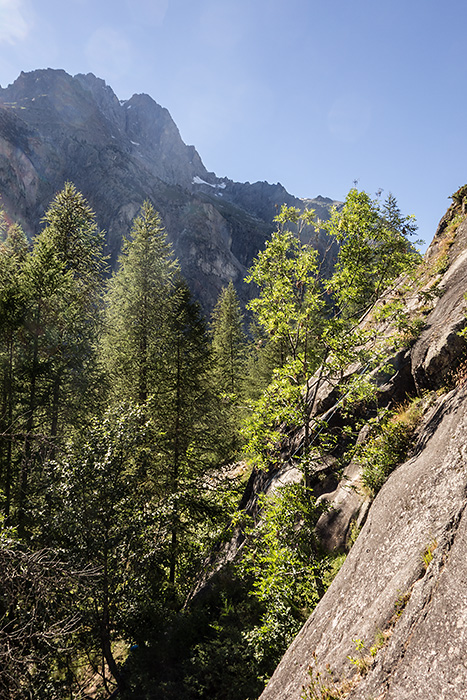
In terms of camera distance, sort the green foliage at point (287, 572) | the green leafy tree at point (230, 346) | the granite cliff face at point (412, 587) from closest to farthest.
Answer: the granite cliff face at point (412, 587)
the green foliage at point (287, 572)
the green leafy tree at point (230, 346)

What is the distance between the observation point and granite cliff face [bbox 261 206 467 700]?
2672 mm

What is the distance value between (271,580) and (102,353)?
1277cm

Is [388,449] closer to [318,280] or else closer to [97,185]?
[318,280]

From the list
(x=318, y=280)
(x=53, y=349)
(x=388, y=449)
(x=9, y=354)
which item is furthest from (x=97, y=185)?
(x=388, y=449)

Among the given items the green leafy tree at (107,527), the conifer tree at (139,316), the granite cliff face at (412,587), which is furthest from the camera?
the conifer tree at (139,316)

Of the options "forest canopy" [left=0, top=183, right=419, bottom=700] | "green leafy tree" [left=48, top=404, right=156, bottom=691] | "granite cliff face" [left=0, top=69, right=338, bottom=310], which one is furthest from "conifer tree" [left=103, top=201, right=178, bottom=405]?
"granite cliff face" [left=0, top=69, right=338, bottom=310]

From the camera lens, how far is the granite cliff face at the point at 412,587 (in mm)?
2672

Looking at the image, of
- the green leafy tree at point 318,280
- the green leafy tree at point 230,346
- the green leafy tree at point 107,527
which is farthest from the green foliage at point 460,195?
the green leafy tree at point 230,346

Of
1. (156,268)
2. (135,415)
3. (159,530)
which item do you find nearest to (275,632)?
(159,530)

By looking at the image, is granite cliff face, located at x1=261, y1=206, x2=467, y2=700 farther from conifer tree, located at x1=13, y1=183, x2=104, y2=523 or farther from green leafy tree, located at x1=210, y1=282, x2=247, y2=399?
green leafy tree, located at x1=210, y1=282, x2=247, y2=399

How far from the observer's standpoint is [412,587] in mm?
3322

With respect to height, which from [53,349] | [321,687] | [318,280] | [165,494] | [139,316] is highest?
[139,316]

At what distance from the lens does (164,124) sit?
195 meters

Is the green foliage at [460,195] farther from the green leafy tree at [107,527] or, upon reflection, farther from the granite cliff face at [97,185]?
the granite cliff face at [97,185]
